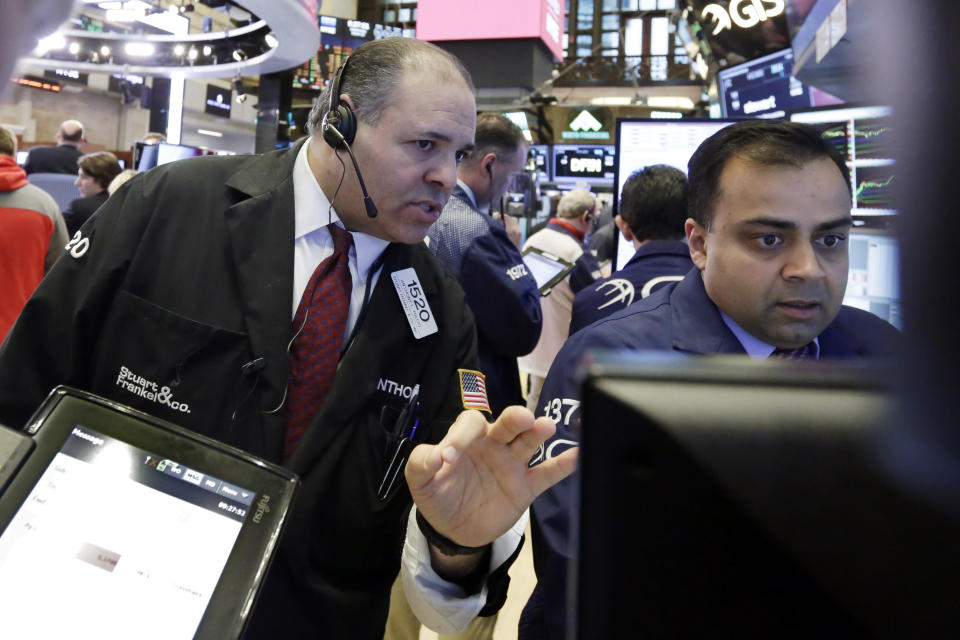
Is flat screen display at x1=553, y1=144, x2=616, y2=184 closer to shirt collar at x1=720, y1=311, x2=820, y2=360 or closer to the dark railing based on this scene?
the dark railing

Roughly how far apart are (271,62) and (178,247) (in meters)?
8.10

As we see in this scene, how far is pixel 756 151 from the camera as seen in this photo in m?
1.39

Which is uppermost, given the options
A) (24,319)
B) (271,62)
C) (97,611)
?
(271,62)

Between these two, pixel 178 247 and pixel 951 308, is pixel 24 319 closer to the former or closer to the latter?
pixel 178 247

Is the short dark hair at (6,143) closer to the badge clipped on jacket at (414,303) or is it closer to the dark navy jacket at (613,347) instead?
the badge clipped on jacket at (414,303)

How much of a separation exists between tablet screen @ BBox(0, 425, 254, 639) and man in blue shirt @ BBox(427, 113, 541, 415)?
1698mm

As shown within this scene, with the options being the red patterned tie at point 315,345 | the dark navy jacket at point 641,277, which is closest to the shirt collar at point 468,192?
the dark navy jacket at point 641,277

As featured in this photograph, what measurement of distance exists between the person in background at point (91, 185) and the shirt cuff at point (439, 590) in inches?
157

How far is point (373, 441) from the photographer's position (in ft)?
4.20

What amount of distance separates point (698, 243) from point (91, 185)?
4.16m

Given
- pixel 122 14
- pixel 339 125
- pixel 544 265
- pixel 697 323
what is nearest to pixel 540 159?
pixel 122 14

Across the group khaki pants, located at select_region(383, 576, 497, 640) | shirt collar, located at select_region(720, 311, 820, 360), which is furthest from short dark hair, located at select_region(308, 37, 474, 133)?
khaki pants, located at select_region(383, 576, 497, 640)

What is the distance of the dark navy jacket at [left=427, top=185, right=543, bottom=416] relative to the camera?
2.55 meters

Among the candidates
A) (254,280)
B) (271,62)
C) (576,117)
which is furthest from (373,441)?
(576,117)
